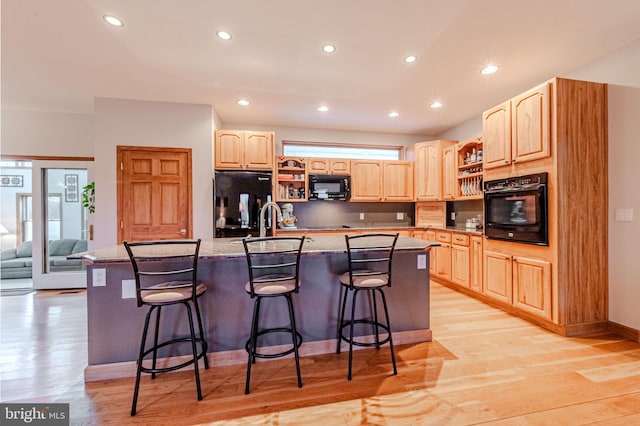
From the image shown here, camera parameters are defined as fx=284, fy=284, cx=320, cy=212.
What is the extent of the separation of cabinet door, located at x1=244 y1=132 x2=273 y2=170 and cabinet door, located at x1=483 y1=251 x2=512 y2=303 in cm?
338

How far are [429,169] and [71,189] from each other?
6243 millimetres

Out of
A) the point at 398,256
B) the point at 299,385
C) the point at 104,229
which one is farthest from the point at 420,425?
the point at 104,229

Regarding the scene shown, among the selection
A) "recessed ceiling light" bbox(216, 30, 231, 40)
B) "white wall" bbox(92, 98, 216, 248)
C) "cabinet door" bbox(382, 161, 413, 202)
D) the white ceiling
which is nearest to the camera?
the white ceiling

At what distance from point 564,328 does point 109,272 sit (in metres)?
4.07

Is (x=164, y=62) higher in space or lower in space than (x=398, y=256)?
higher

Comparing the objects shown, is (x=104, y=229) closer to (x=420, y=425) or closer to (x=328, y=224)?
(x=328, y=224)

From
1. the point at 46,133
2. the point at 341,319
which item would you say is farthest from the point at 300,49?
the point at 46,133

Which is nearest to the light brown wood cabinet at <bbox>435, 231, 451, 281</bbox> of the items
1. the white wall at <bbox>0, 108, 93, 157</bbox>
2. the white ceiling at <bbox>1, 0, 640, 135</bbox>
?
the white ceiling at <bbox>1, 0, 640, 135</bbox>

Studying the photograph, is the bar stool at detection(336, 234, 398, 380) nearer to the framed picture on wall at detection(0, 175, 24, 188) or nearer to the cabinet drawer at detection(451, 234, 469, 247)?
the cabinet drawer at detection(451, 234, 469, 247)

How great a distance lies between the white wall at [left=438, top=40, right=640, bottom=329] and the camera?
8.69ft

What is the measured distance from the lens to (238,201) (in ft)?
14.0

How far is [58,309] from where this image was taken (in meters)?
3.63

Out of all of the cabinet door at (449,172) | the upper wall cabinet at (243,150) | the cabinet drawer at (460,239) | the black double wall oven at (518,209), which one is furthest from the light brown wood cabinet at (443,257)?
the upper wall cabinet at (243,150)

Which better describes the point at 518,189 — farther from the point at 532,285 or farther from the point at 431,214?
the point at 431,214
